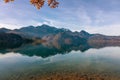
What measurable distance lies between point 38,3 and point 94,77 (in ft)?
110

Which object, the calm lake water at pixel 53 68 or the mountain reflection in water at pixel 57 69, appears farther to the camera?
the calm lake water at pixel 53 68

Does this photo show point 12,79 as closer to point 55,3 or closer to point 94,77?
point 94,77

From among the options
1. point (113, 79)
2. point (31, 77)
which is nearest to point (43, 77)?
point (31, 77)

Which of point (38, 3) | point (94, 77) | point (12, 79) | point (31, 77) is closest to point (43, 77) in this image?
point (31, 77)

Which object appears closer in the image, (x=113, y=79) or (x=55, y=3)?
(x=55, y=3)

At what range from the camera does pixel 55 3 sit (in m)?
17.0

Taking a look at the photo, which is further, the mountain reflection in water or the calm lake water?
the calm lake water

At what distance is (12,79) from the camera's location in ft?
141

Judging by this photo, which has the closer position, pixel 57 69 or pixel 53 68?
pixel 57 69

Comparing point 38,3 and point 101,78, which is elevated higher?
point 38,3

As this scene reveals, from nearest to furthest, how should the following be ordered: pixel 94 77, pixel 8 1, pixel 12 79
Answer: pixel 8 1 < pixel 12 79 < pixel 94 77

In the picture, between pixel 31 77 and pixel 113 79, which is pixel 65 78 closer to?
pixel 31 77

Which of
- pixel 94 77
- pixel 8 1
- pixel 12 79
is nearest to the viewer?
pixel 8 1

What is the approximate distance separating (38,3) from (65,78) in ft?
98.6
